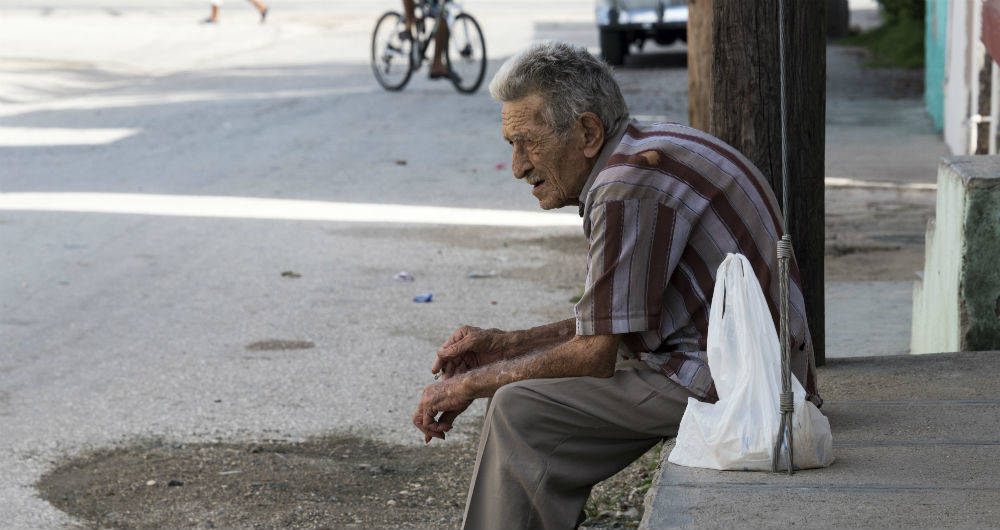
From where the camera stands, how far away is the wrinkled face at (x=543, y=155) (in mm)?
2887

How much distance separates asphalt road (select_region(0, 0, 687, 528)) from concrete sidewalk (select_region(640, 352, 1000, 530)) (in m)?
1.90

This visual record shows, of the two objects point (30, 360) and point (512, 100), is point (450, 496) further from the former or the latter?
point (30, 360)

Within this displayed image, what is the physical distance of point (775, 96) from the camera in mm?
3730

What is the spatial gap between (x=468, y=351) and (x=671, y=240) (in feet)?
2.18

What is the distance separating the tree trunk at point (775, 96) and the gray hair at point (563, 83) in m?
0.93

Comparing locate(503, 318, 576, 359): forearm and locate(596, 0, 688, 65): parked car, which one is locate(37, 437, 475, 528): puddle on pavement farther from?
locate(596, 0, 688, 65): parked car

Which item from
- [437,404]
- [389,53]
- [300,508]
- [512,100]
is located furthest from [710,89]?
[389,53]

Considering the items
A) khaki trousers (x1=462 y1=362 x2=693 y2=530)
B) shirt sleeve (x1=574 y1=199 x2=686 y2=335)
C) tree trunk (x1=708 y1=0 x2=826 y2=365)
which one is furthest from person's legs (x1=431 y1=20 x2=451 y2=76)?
shirt sleeve (x1=574 y1=199 x2=686 y2=335)

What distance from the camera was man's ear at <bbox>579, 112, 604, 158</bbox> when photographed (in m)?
2.86

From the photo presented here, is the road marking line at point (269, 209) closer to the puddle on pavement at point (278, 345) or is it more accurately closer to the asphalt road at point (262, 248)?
the asphalt road at point (262, 248)

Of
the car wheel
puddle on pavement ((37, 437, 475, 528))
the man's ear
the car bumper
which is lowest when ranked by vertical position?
the car wheel

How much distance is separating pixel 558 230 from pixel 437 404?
502cm

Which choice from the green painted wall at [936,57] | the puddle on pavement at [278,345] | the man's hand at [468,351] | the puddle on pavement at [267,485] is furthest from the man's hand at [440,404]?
the green painted wall at [936,57]

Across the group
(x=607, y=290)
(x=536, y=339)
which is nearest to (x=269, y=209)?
(x=536, y=339)
